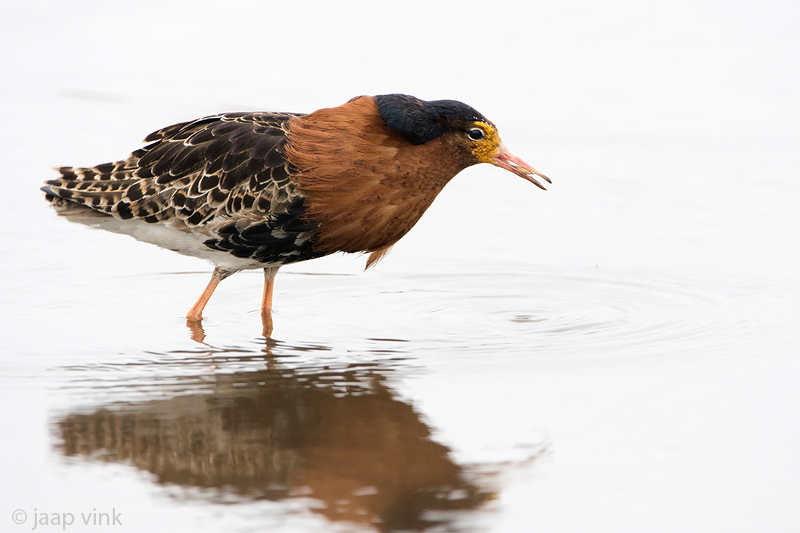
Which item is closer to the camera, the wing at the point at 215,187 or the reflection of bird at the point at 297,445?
the reflection of bird at the point at 297,445

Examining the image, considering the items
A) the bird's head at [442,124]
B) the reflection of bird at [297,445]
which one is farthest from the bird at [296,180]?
the reflection of bird at [297,445]

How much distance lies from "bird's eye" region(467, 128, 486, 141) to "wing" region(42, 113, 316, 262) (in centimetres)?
158

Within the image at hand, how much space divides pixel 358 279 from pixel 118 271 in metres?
2.58

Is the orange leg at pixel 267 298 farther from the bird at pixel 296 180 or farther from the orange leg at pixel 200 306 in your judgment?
the orange leg at pixel 200 306

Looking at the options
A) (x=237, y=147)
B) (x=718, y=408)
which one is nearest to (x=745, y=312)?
(x=718, y=408)

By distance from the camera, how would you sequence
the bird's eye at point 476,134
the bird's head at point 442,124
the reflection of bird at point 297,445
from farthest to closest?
the bird's eye at point 476,134 < the bird's head at point 442,124 < the reflection of bird at point 297,445

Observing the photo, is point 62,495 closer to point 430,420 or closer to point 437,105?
point 430,420

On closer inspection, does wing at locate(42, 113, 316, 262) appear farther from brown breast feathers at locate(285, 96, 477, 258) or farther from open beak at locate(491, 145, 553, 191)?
open beak at locate(491, 145, 553, 191)

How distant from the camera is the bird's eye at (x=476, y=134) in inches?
396

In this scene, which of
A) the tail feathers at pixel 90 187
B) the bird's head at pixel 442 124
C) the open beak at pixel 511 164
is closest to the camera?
the bird's head at pixel 442 124

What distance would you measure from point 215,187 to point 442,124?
2210 mm

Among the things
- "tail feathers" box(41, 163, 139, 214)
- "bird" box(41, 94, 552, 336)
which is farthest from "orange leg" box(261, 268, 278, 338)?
"tail feathers" box(41, 163, 139, 214)

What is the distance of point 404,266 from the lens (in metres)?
12.7

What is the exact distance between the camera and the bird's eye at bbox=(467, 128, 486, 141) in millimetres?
10062
